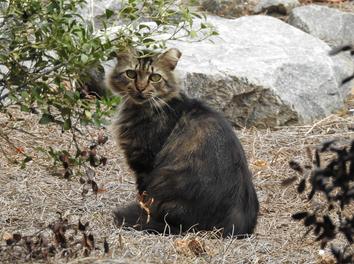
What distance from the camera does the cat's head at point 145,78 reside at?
6.35m

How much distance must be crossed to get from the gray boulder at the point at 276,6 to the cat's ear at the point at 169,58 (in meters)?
5.11

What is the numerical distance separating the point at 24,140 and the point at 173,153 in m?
2.05

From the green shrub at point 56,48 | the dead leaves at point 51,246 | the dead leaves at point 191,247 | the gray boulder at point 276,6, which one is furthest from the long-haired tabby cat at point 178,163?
the gray boulder at point 276,6

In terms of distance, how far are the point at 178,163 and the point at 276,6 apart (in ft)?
19.5

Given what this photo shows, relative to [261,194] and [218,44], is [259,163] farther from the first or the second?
[218,44]

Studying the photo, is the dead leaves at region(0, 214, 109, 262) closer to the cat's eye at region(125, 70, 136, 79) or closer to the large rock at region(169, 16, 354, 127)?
the cat's eye at region(125, 70, 136, 79)

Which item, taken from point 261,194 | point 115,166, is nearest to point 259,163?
point 261,194

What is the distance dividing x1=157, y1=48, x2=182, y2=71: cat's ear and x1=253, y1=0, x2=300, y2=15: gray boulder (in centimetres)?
511

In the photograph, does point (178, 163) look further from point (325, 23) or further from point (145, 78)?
point (325, 23)

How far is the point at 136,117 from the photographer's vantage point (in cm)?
645

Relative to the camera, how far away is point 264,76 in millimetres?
8453

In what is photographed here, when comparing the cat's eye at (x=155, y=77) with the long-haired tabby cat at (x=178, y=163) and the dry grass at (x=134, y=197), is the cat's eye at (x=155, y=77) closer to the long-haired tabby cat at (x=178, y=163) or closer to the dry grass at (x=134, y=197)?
the long-haired tabby cat at (x=178, y=163)

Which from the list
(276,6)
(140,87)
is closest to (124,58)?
(140,87)

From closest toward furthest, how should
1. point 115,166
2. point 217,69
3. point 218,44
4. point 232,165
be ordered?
point 232,165
point 115,166
point 217,69
point 218,44
